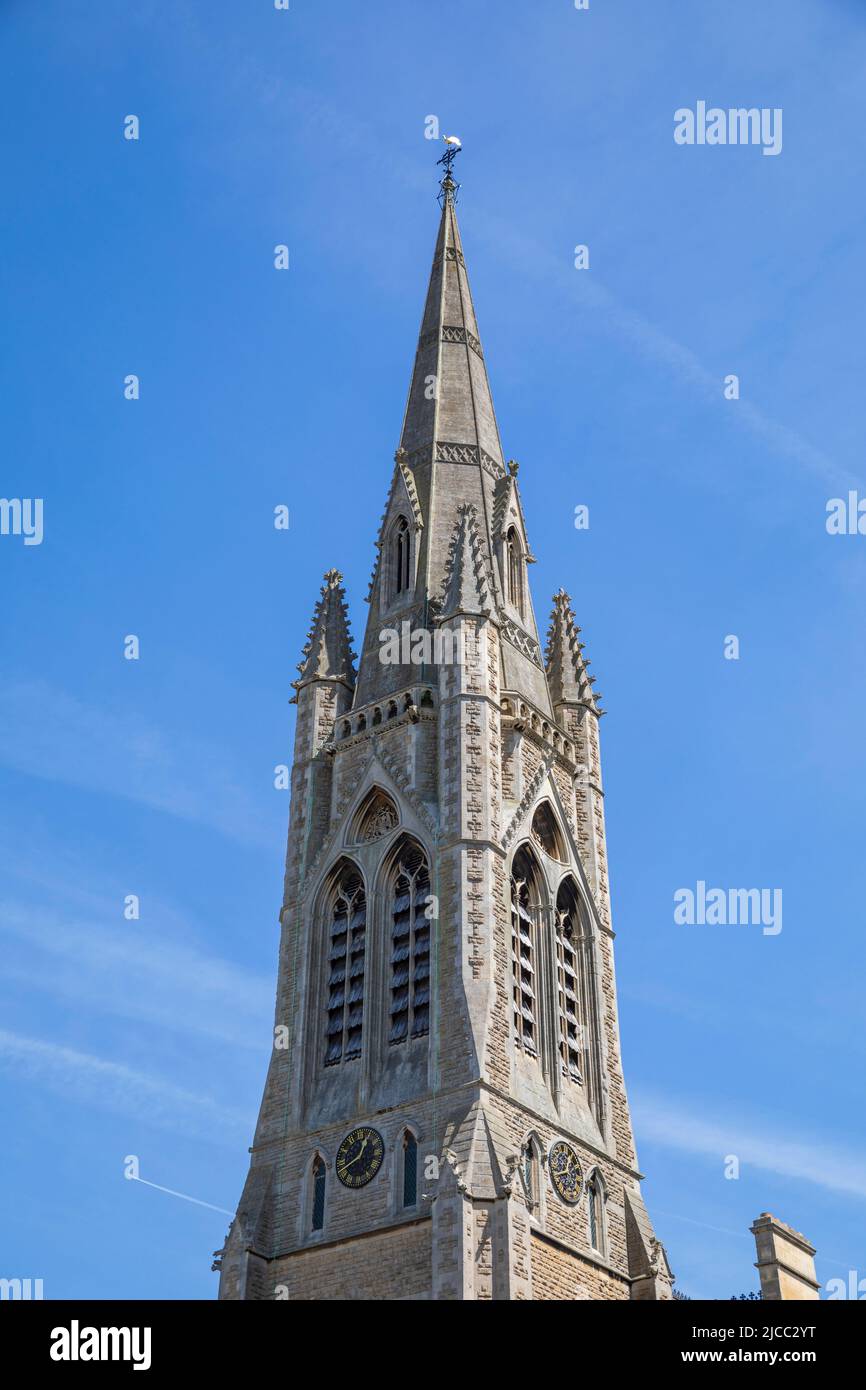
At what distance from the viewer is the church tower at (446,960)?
46281mm

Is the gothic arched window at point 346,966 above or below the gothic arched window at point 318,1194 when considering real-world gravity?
above

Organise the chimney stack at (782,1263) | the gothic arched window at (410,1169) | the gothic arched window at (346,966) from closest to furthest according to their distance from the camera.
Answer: the chimney stack at (782,1263) < the gothic arched window at (410,1169) < the gothic arched window at (346,966)

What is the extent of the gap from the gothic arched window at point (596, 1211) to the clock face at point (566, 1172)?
605mm

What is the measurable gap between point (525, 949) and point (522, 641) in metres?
11.1

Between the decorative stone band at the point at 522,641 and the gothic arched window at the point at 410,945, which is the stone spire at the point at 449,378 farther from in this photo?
the gothic arched window at the point at 410,945

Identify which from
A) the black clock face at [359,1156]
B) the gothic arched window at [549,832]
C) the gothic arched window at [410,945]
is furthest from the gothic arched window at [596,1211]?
the gothic arched window at [549,832]

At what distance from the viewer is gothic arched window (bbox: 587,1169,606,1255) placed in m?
48.7

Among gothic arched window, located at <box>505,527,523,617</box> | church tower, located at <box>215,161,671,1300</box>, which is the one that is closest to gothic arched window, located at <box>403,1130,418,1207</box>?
church tower, located at <box>215,161,671,1300</box>

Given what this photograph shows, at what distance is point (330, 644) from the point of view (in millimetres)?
59281

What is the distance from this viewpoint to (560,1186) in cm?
4812

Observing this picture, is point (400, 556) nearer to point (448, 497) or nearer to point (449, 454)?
point (448, 497)

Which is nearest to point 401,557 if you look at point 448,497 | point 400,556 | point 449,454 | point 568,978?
point 400,556
